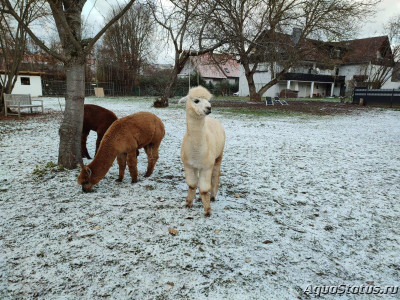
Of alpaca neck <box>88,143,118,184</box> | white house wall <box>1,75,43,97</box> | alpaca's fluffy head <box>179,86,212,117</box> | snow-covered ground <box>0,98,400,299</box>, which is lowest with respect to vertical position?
snow-covered ground <box>0,98,400,299</box>

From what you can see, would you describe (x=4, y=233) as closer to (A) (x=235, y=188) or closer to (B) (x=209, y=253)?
(B) (x=209, y=253)

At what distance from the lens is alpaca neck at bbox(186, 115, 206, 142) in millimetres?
3002

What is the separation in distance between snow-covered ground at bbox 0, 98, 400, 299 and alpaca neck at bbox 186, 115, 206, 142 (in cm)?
110

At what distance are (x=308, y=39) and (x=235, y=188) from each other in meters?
20.5

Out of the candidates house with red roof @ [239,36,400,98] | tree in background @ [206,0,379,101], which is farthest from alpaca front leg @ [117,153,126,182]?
house with red roof @ [239,36,400,98]

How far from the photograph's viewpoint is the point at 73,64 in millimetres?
4621

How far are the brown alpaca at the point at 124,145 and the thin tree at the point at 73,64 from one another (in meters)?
1.20

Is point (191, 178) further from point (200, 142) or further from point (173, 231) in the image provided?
point (173, 231)

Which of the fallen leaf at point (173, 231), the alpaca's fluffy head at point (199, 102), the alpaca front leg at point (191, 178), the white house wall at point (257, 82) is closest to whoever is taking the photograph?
the alpaca's fluffy head at point (199, 102)

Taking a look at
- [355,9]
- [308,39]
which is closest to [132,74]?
[308,39]

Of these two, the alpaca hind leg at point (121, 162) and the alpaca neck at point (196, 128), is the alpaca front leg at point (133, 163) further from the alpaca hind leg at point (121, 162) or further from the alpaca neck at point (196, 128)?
the alpaca neck at point (196, 128)

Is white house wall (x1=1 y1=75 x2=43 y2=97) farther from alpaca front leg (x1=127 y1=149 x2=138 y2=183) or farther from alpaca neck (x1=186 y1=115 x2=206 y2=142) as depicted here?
alpaca neck (x1=186 y1=115 x2=206 y2=142)

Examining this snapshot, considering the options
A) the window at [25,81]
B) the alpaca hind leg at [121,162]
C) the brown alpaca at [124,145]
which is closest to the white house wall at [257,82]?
the window at [25,81]

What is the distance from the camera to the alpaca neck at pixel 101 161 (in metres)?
3.86
